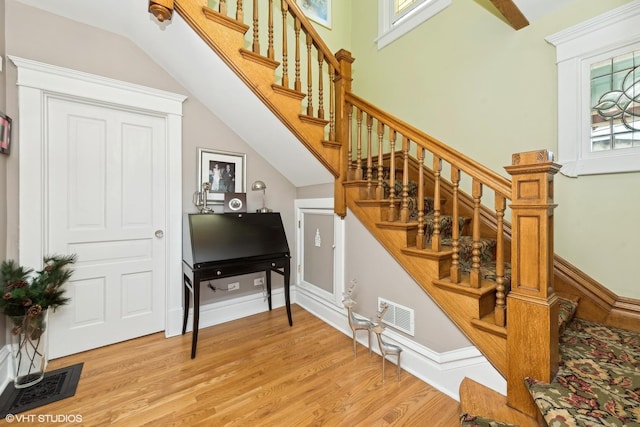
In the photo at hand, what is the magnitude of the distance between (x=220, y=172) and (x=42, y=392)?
197cm

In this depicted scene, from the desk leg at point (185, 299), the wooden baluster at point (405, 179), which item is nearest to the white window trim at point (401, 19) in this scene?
the wooden baluster at point (405, 179)

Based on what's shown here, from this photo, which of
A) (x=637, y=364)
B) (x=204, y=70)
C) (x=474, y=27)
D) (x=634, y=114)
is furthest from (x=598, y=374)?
(x=204, y=70)

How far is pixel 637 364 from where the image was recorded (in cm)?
127

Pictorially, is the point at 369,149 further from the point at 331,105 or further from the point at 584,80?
the point at 584,80

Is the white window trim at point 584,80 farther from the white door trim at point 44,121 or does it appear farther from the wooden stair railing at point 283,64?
the white door trim at point 44,121

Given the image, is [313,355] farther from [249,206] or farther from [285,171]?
[285,171]

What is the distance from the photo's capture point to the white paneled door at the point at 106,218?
6.53 ft

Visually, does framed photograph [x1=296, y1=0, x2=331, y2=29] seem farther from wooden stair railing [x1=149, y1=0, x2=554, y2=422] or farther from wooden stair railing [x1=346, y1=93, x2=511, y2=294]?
wooden stair railing [x1=346, y1=93, x2=511, y2=294]

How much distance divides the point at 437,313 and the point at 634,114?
1.75 meters

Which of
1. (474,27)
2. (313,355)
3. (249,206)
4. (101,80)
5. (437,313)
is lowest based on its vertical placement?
(313,355)

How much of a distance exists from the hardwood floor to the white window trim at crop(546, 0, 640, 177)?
71.2 inches

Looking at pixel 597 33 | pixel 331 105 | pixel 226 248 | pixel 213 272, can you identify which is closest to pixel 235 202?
pixel 226 248

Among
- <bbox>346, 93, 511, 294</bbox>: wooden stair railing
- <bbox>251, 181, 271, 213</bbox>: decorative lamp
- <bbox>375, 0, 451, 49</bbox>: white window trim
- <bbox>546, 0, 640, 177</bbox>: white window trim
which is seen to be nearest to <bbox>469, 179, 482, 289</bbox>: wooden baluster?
<bbox>346, 93, 511, 294</bbox>: wooden stair railing

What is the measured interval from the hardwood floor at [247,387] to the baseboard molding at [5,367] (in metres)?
0.21
